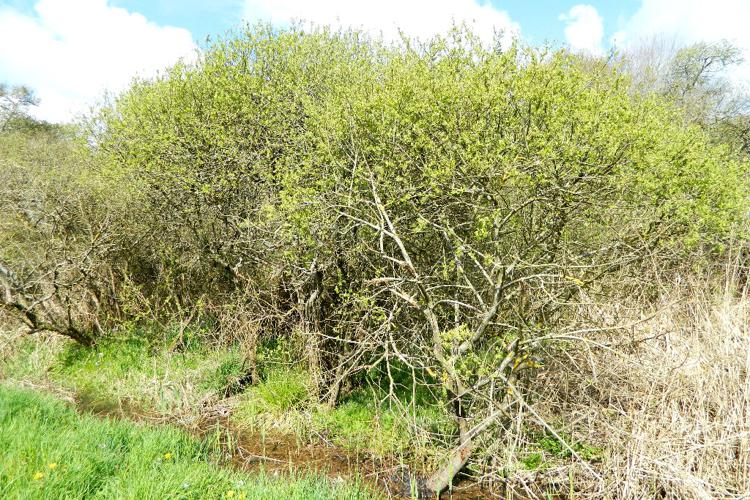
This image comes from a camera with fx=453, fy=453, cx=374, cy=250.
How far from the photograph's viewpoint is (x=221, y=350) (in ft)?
27.1

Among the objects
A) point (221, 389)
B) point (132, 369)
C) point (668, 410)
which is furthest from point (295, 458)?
point (668, 410)

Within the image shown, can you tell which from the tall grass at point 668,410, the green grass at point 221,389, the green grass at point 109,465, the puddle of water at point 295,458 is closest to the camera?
the green grass at point 109,465

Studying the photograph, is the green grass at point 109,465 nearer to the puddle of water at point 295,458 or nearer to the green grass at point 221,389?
the puddle of water at point 295,458

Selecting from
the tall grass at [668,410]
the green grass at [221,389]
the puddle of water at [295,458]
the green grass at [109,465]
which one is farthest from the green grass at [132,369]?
the tall grass at [668,410]

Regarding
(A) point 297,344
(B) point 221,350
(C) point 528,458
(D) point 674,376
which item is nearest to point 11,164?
(B) point 221,350

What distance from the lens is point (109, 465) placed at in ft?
14.1

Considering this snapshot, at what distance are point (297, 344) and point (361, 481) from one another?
2.54 meters

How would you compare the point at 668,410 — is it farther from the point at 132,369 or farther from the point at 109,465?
the point at 132,369

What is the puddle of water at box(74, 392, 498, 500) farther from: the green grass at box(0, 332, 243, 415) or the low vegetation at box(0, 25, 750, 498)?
the green grass at box(0, 332, 243, 415)

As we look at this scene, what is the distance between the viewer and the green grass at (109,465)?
3.71m

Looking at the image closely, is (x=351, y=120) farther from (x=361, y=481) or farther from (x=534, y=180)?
(x=361, y=481)

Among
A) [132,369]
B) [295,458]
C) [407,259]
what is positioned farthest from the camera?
[132,369]

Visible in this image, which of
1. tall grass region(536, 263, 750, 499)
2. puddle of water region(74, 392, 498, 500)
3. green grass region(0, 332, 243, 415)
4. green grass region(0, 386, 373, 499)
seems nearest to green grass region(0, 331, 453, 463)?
green grass region(0, 332, 243, 415)

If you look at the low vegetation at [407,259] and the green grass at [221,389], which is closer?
the low vegetation at [407,259]
